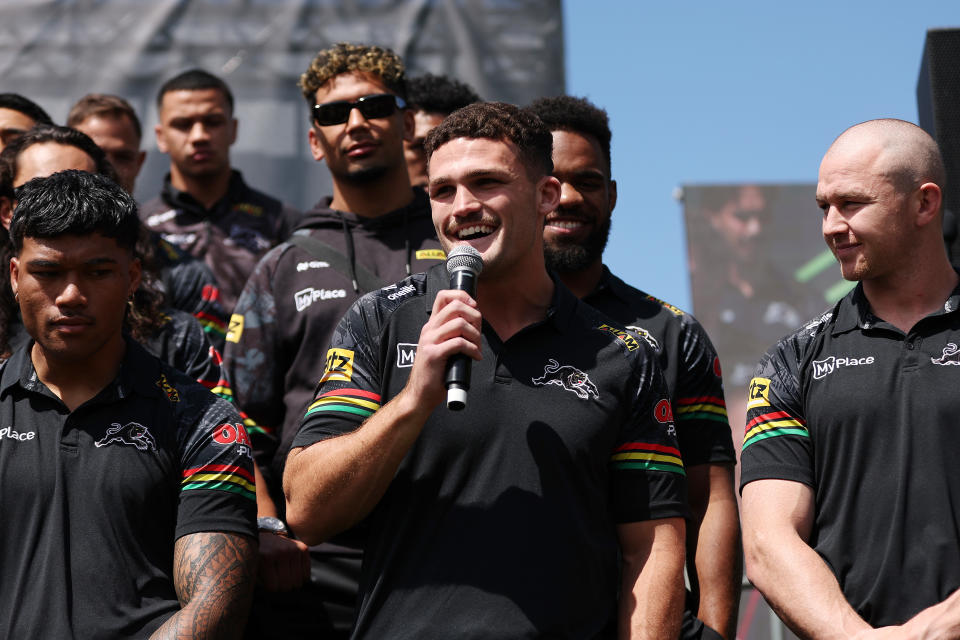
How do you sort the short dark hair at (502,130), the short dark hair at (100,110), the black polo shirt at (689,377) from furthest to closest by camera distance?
the short dark hair at (100,110) < the black polo shirt at (689,377) < the short dark hair at (502,130)

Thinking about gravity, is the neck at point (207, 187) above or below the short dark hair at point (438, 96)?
below

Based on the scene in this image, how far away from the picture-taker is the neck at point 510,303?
12.5 feet

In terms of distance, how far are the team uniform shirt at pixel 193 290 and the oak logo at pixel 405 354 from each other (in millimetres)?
1945

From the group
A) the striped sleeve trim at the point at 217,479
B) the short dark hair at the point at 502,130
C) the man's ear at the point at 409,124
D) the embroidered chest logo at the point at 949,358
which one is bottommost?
the striped sleeve trim at the point at 217,479

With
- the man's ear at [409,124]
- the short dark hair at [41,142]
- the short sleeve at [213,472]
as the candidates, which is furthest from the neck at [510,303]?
the man's ear at [409,124]

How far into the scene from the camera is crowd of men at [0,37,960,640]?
3521 mm

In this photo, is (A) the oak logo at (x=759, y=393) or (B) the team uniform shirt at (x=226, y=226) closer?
(A) the oak logo at (x=759, y=393)

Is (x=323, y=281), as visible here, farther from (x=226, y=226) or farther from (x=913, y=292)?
(x=913, y=292)

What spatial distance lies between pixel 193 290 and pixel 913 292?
9.54ft

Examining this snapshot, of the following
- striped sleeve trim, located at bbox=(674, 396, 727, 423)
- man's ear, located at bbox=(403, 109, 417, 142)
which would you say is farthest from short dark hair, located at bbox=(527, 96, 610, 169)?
striped sleeve trim, located at bbox=(674, 396, 727, 423)

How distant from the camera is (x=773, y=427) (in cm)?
409

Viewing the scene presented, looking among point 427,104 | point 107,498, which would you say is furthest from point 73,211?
point 427,104

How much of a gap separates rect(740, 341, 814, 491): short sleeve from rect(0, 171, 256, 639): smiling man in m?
1.57

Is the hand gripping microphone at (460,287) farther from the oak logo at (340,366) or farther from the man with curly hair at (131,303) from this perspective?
the man with curly hair at (131,303)
